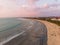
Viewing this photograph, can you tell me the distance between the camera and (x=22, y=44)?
955 cm

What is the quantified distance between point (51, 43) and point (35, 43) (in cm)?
343

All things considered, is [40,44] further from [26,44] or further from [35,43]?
[26,44]

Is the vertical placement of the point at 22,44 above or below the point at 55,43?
above

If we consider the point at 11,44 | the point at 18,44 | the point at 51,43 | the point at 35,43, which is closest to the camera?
the point at 11,44

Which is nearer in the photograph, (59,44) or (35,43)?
(35,43)

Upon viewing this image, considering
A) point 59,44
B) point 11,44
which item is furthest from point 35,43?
point 59,44

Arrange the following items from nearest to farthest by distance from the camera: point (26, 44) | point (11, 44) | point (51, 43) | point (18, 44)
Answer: point (11, 44), point (18, 44), point (26, 44), point (51, 43)

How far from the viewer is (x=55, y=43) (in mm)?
14367

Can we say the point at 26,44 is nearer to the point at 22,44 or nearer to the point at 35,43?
the point at 22,44

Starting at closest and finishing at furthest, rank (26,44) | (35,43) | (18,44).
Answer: (18,44), (26,44), (35,43)

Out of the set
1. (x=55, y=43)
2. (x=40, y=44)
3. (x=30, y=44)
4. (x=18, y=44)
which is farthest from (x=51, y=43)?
(x=18, y=44)

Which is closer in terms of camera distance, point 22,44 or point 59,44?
point 22,44

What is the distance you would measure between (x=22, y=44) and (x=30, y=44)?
81 centimetres

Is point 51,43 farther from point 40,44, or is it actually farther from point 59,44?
point 40,44
